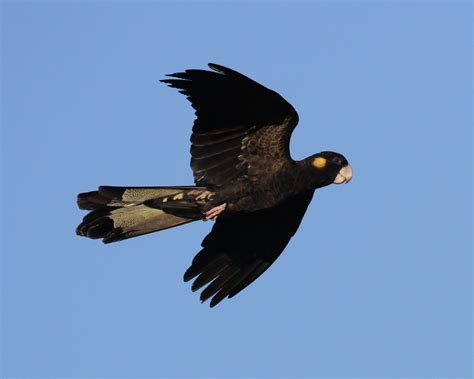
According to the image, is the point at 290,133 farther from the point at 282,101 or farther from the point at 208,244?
the point at 208,244

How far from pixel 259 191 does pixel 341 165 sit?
115 centimetres

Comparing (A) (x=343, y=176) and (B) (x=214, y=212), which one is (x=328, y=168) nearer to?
(A) (x=343, y=176)

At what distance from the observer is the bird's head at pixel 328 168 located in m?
16.9

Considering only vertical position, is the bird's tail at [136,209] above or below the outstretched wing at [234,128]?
below

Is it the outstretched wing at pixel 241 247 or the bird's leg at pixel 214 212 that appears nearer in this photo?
the bird's leg at pixel 214 212

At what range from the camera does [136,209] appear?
16938 millimetres

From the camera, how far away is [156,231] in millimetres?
17000

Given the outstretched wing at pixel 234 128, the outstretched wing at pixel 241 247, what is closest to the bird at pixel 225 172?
the outstretched wing at pixel 234 128

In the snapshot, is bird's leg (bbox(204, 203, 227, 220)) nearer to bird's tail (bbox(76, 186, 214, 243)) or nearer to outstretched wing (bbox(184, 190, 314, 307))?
bird's tail (bbox(76, 186, 214, 243))

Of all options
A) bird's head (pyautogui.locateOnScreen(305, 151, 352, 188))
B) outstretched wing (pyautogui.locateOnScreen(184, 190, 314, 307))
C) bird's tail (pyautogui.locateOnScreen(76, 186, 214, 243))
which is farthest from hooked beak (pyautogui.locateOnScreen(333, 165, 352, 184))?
bird's tail (pyautogui.locateOnScreen(76, 186, 214, 243))

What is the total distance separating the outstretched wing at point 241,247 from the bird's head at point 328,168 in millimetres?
485

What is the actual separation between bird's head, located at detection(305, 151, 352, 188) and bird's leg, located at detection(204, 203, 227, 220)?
1.14m

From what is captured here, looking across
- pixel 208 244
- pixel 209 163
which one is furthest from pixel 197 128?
pixel 208 244

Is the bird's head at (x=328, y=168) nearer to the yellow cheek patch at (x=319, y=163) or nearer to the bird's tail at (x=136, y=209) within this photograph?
the yellow cheek patch at (x=319, y=163)
